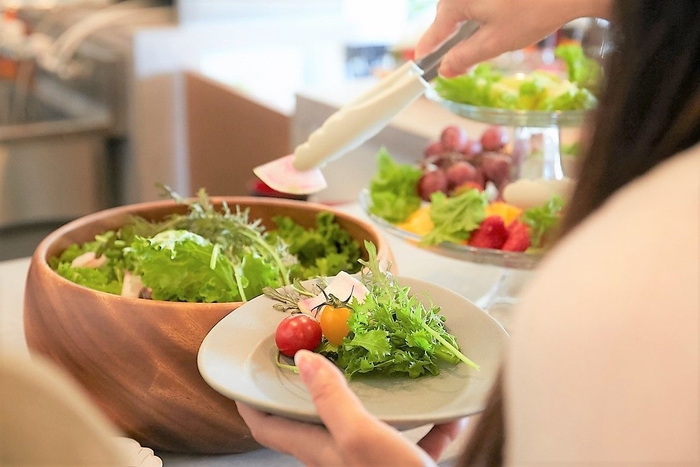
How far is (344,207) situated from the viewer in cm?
159

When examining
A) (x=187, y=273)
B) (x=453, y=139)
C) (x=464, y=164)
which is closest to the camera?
(x=187, y=273)

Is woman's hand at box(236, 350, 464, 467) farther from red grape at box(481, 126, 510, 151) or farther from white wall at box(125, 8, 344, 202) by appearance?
white wall at box(125, 8, 344, 202)

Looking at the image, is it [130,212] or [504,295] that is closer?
[130,212]

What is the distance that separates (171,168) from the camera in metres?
2.91

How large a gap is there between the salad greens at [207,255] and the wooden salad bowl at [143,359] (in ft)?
0.25

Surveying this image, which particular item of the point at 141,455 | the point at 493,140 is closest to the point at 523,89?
the point at 493,140

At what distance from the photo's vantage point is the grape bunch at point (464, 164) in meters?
1.29

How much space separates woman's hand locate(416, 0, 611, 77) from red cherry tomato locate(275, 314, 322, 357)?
0.48 metres

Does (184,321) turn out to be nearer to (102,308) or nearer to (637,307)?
(102,308)

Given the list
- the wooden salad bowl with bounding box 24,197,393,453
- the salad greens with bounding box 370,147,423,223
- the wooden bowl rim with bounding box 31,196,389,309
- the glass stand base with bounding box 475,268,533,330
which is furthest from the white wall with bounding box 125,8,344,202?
the wooden salad bowl with bounding box 24,197,393,453

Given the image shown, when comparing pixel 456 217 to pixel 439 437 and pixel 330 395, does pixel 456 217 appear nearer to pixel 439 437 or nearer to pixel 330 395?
pixel 439 437

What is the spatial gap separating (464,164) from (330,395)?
816 mm

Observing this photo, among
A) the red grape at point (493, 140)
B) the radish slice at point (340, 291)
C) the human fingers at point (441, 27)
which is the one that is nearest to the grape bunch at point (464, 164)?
the red grape at point (493, 140)

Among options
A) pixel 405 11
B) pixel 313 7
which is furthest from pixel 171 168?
pixel 405 11
